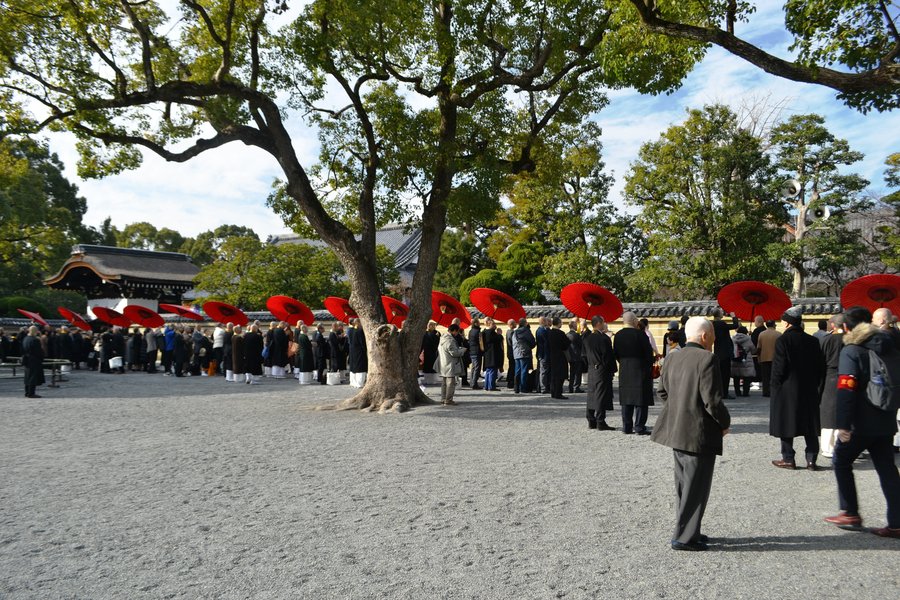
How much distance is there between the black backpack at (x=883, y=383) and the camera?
15.4 ft

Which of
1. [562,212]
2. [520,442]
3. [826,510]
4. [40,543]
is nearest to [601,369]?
[520,442]

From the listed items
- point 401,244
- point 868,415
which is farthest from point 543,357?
point 401,244

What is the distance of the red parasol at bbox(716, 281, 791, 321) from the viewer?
37.3ft

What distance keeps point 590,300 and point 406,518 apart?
7380 millimetres

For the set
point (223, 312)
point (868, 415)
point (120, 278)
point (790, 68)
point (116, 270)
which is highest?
point (116, 270)

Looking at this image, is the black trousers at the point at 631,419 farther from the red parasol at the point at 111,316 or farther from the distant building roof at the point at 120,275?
the distant building roof at the point at 120,275

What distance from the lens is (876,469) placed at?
15.4 ft

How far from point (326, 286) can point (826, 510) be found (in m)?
24.1

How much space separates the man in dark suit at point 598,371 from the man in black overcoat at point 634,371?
0.35 meters

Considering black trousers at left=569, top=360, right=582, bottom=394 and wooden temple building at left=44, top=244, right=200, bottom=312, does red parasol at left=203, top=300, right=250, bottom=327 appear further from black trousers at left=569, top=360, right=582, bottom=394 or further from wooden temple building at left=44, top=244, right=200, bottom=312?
wooden temple building at left=44, top=244, right=200, bottom=312

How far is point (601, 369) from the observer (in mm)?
9805

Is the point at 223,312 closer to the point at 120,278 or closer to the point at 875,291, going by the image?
the point at 875,291

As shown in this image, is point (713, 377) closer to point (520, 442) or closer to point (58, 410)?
point (520, 442)

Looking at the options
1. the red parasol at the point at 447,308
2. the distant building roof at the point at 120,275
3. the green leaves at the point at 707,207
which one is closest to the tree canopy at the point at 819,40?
the red parasol at the point at 447,308
